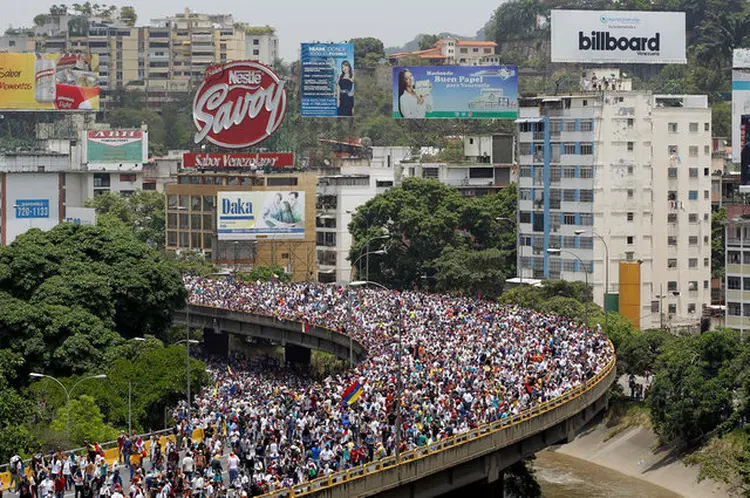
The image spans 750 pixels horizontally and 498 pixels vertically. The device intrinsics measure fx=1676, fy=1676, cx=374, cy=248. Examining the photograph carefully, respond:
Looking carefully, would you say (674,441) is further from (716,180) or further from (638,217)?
(716,180)

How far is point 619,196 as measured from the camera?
118625 millimetres

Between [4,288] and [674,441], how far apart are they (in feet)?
116

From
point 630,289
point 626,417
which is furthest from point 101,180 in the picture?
point 626,417

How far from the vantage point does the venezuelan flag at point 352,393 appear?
192 feet

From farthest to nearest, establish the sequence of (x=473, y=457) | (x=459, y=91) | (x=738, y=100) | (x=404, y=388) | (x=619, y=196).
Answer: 1. (x=459, y=91)
2. (x=738, y=100)
3. (x=619, y=196)
4. (x=404, y=388)
5. (x=473, y=457)

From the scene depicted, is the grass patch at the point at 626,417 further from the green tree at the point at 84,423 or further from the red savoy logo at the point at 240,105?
the red savoy logo at the point at 240,105

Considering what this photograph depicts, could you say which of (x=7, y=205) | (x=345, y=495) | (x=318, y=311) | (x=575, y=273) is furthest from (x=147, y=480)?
(x=7, y=205)

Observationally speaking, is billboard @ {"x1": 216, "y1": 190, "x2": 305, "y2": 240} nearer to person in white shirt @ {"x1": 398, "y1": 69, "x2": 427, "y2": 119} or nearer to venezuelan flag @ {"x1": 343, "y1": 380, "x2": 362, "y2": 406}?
person in white shirt @ {"x1": 398, "y1": 69, "x2": 427, "y2": 119}

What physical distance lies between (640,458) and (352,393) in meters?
30.9

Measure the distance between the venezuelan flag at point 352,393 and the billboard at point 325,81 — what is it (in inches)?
3819

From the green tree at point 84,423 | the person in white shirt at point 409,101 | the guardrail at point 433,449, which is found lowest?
the green tree at point 84,423

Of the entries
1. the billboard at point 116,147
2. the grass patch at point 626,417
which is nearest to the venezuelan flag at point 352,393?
the grass patch at point 626,417

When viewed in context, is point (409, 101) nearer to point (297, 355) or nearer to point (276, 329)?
point (297, 355)

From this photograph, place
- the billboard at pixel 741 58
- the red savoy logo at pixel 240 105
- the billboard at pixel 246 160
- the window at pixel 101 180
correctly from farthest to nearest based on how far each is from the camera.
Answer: the window at pixel 101 180 → the billboard at pixel 246 160 → the red savoy logo at pixel 240 105 → the billboard at pixel 741 58
